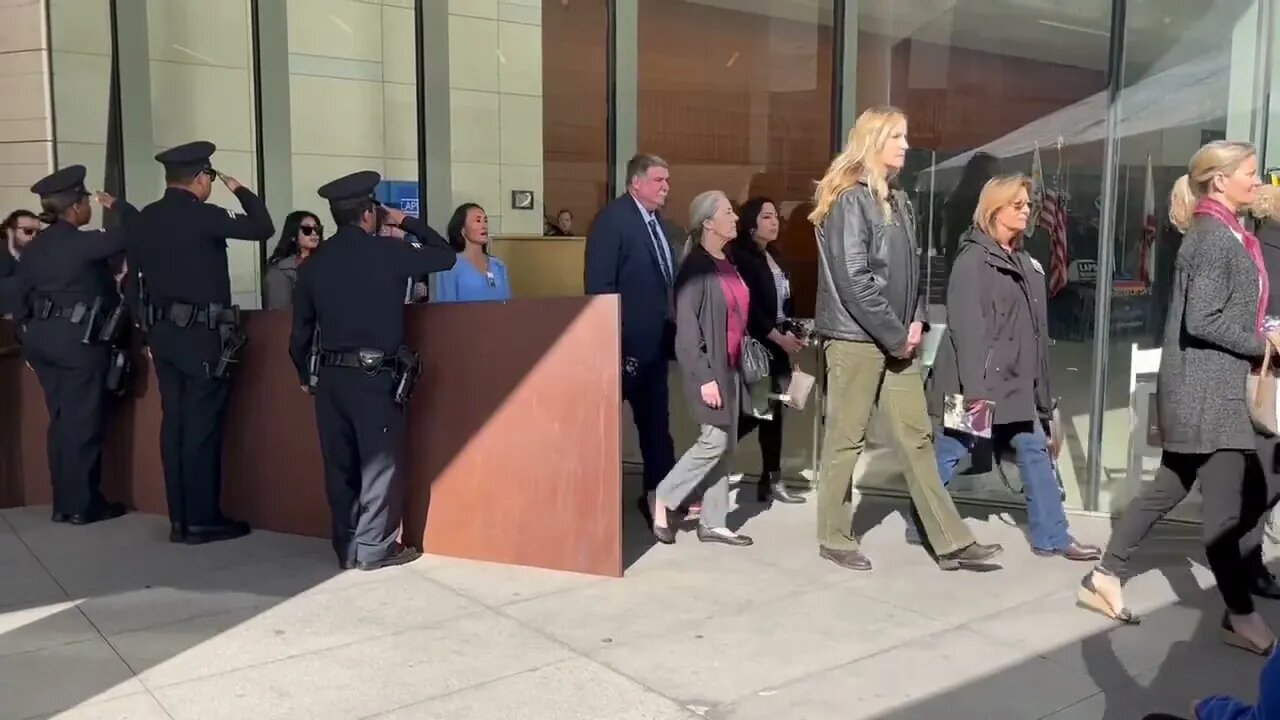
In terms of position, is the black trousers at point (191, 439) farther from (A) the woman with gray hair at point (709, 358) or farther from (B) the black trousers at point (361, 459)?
(A) the woman with gray hair at point (709, 358)

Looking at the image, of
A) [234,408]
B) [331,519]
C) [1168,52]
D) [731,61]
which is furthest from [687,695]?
[731,61]

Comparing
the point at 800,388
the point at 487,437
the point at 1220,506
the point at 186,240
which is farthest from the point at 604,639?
the point at 186,240

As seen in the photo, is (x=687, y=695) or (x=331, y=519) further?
(x=331, y=519)

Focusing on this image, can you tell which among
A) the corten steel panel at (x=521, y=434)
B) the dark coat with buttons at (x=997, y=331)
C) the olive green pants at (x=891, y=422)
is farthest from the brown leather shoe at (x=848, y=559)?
the corten steel panel at (x=521, y=434)

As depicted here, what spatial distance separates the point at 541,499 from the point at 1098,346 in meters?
3.37

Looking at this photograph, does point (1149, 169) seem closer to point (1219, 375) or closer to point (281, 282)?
point (1219, 375)

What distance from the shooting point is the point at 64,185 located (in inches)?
244

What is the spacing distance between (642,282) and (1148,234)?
2.89m

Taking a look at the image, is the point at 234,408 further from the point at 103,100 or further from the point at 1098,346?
the point at 1098,346

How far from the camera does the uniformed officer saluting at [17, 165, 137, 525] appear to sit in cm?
619

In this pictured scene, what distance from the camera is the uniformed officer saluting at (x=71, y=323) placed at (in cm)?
619

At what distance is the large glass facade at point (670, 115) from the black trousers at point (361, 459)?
6.31 feet

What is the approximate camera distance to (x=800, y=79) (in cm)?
1009

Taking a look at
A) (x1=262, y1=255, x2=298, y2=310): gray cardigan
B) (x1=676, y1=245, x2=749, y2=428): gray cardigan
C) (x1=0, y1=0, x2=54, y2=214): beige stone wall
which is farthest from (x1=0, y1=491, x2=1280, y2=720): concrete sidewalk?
(x1=0, y1=0, x2=54, y2=214): beige stone wall
